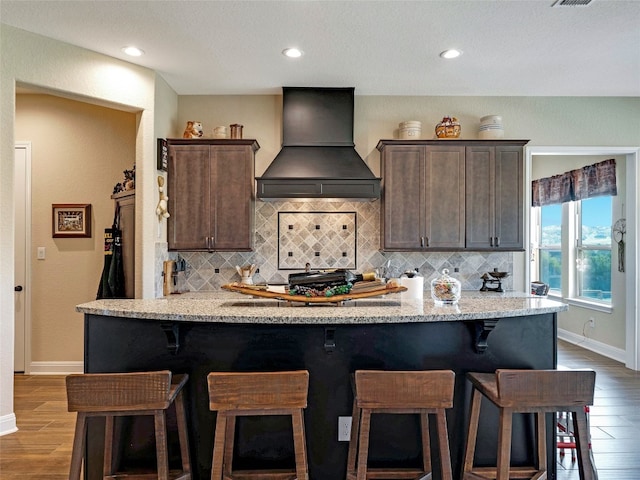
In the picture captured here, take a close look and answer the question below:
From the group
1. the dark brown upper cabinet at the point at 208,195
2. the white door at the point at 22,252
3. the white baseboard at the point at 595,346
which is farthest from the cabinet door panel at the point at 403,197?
the white door at the point at 22,252

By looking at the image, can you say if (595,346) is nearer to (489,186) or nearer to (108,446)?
(489,186)

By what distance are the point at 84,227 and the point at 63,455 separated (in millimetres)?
2419

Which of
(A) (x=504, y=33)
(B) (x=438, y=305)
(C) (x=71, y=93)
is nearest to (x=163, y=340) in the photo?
(B) (x=438, y=305)

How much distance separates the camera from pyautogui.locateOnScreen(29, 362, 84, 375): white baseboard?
436 cm

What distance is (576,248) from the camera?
5.95 meters

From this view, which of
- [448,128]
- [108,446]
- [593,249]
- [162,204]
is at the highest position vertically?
[448,128]

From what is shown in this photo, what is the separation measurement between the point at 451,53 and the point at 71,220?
4099 millimetres

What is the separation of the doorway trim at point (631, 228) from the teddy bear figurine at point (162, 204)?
3.69m

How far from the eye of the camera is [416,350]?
218 cm

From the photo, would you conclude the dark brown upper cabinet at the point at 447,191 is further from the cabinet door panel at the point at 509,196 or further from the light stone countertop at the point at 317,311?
the light stone countertop at the point at 317,311

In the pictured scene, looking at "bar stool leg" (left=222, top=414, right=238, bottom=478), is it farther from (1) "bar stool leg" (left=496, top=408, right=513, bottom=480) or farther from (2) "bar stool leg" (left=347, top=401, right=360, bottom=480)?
(1) "bar stool leg" (left=496, top=408, right=513, bottom=480)

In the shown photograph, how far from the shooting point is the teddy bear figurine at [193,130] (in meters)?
4.12

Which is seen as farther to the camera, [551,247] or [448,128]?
[551,247]

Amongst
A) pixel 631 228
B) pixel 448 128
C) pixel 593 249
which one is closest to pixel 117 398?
pixel 448 128
